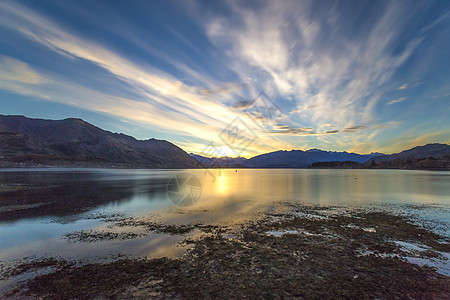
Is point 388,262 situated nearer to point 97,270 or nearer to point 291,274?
point 291,274

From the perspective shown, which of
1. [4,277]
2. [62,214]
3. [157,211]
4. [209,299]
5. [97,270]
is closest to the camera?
[209,299]

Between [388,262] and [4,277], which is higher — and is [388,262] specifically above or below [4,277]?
above

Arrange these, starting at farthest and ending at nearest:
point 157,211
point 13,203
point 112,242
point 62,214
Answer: point 13,203, point 157,211, point 62,214, point 112,242

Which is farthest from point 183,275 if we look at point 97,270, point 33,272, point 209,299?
point 33,272

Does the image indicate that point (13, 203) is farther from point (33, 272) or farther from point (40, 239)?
point (33, 272)

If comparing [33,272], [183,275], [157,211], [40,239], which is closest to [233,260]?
[183,275]

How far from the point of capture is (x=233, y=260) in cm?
1272

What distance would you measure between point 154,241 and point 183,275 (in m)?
6.34

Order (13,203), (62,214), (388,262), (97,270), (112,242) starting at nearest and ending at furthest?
(97,270) < (388,262) < (112,242) < (62,214) < (13,203)

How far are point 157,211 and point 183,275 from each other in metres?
17.7

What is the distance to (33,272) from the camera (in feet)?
36.3

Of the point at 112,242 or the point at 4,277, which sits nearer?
the point at 4,277

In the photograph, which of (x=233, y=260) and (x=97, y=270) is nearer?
(x=97, y=270)

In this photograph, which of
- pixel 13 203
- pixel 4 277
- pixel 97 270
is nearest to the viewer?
pixel 4 277
